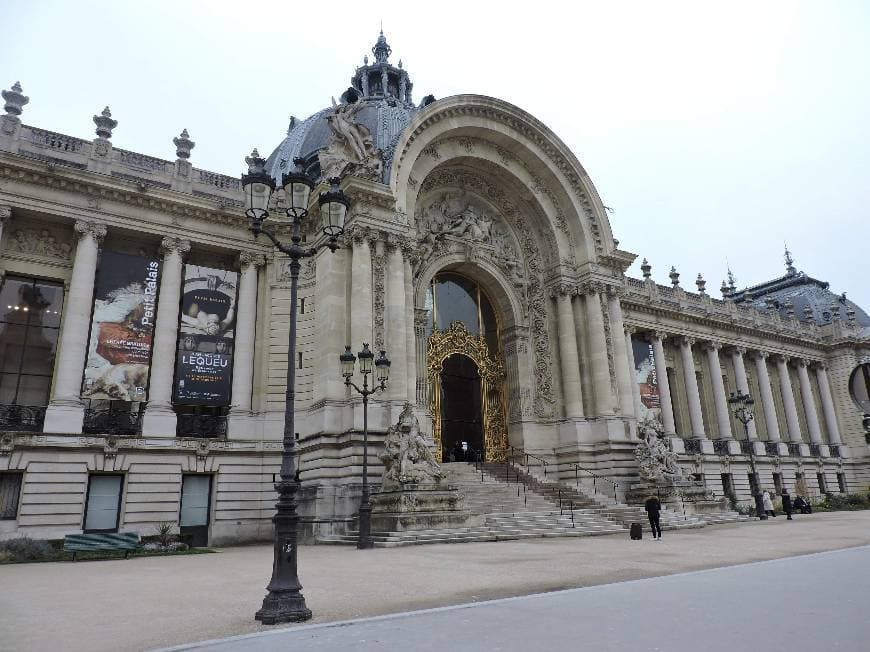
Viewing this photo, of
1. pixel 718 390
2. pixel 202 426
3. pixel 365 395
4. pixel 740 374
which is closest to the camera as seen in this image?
pixel 365 395

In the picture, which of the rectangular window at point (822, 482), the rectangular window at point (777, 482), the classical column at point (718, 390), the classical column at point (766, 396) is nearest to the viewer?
the classical column at point (718, 390)

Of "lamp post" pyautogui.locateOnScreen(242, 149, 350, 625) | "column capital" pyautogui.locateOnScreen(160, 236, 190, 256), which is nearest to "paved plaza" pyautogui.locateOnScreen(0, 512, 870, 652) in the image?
"lamp post" pyautogui.locateOnScreen(242, 149, 350, 625)

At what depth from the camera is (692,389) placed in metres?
38.0

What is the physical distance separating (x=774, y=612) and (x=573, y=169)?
25401mm

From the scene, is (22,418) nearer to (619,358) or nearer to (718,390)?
(619,358)

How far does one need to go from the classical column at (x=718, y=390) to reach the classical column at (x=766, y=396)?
3.44 m

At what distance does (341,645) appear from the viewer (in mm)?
5320

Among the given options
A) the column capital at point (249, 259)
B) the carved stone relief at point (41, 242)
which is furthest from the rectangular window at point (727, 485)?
the carved stone relief at point (41, 242)

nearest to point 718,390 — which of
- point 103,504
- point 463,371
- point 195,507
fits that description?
point 463,371

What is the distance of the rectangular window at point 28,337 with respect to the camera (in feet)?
68.4

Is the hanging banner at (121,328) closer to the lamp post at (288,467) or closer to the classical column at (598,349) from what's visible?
the lamp post at (288,467)

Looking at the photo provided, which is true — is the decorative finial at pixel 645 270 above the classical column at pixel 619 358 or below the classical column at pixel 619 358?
above

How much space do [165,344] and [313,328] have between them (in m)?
Answer: 5.19

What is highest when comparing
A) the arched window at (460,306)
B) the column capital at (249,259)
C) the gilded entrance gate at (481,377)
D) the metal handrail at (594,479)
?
the column capital at (249,259)
